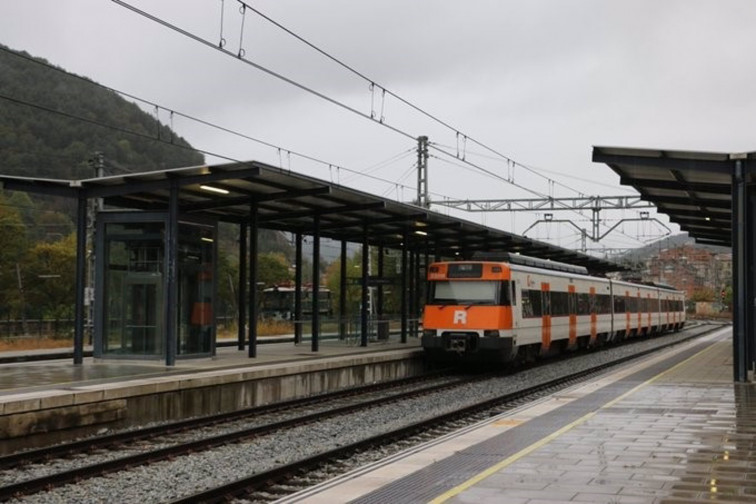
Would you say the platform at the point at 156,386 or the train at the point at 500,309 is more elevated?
the train at the point at 500,309

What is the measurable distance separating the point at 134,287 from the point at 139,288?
0.12 m

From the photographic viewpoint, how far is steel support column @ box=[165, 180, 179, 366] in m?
17.3

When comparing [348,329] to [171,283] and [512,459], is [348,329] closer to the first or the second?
[171,283]

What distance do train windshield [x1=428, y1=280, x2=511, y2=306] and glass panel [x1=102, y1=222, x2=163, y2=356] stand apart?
742cm

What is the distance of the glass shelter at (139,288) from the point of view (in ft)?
60.6

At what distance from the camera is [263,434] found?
1251 cm

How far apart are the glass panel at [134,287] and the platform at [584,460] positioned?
346 inches

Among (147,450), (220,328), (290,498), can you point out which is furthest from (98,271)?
(220,328)

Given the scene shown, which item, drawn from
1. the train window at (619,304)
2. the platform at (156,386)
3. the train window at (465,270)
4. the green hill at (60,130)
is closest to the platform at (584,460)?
the platform at (156,386)

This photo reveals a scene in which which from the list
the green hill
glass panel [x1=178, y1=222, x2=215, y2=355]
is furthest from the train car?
glass panel [x1=178, y1=222, x2=215, y2=355]

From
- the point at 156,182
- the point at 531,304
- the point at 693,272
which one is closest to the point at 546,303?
the point at 531,304

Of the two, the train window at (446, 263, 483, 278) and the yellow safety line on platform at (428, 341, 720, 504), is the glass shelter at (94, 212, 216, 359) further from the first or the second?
the yellow safety line on platform at (428, 341, 720, 504)

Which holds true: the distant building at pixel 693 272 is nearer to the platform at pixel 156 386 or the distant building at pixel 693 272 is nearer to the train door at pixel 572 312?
the train door at pixel 572 312

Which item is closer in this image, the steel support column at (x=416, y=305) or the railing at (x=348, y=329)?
the railing at (x=348, y=329)
